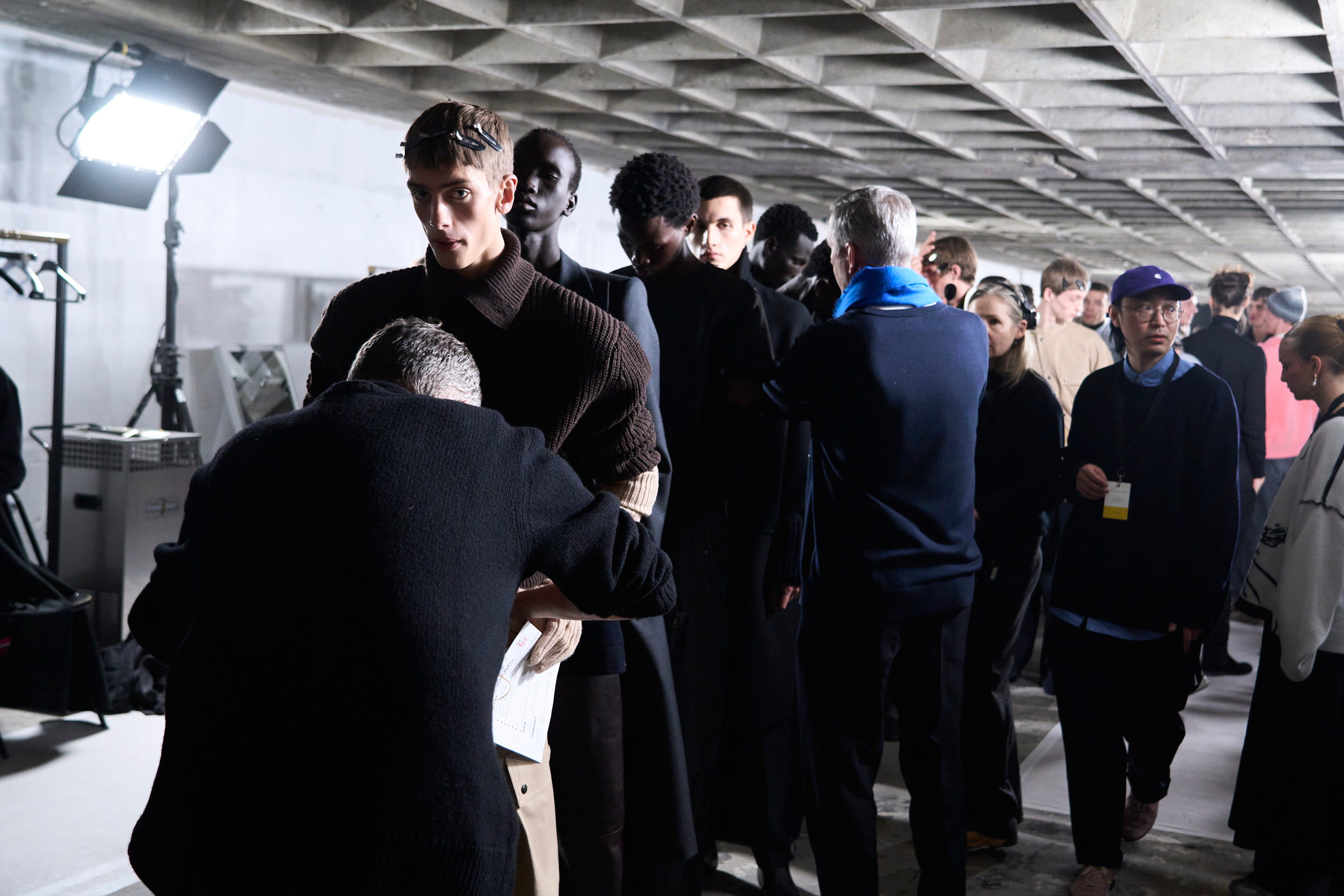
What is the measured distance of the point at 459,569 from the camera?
1.04 m

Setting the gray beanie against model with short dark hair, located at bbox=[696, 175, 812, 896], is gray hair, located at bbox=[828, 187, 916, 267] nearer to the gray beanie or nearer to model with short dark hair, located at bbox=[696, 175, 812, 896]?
model with short dark hair, located at bbox=[696, 175, 812, 896]

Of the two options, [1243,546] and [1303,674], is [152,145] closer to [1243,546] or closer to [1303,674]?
A: [1303,674]

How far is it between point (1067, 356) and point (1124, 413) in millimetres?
2075

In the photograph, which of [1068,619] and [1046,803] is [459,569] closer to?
[1068,619]

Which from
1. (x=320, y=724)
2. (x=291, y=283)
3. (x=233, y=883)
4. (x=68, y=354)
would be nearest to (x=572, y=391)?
(x=320, y=724)

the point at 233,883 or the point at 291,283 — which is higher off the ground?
the point at 291,283

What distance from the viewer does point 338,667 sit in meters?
0.99

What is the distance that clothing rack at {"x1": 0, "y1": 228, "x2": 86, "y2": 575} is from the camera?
386 cm

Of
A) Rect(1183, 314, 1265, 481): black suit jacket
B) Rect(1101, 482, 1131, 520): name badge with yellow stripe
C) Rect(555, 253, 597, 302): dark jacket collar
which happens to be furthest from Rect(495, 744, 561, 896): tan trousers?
Rect(1183, 314, 1265, 481): black suit jacket

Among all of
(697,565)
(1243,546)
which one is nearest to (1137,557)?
(697,565)

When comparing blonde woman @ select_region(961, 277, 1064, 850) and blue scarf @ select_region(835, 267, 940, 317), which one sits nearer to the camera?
blue scarf @ select_region(835, 267, 940, 317)

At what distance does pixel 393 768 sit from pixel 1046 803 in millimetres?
2780

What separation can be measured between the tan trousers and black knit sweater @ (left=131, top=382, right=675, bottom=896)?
1.32 ft

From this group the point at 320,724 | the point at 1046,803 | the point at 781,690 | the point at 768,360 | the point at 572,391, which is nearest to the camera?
the point at 320,724
